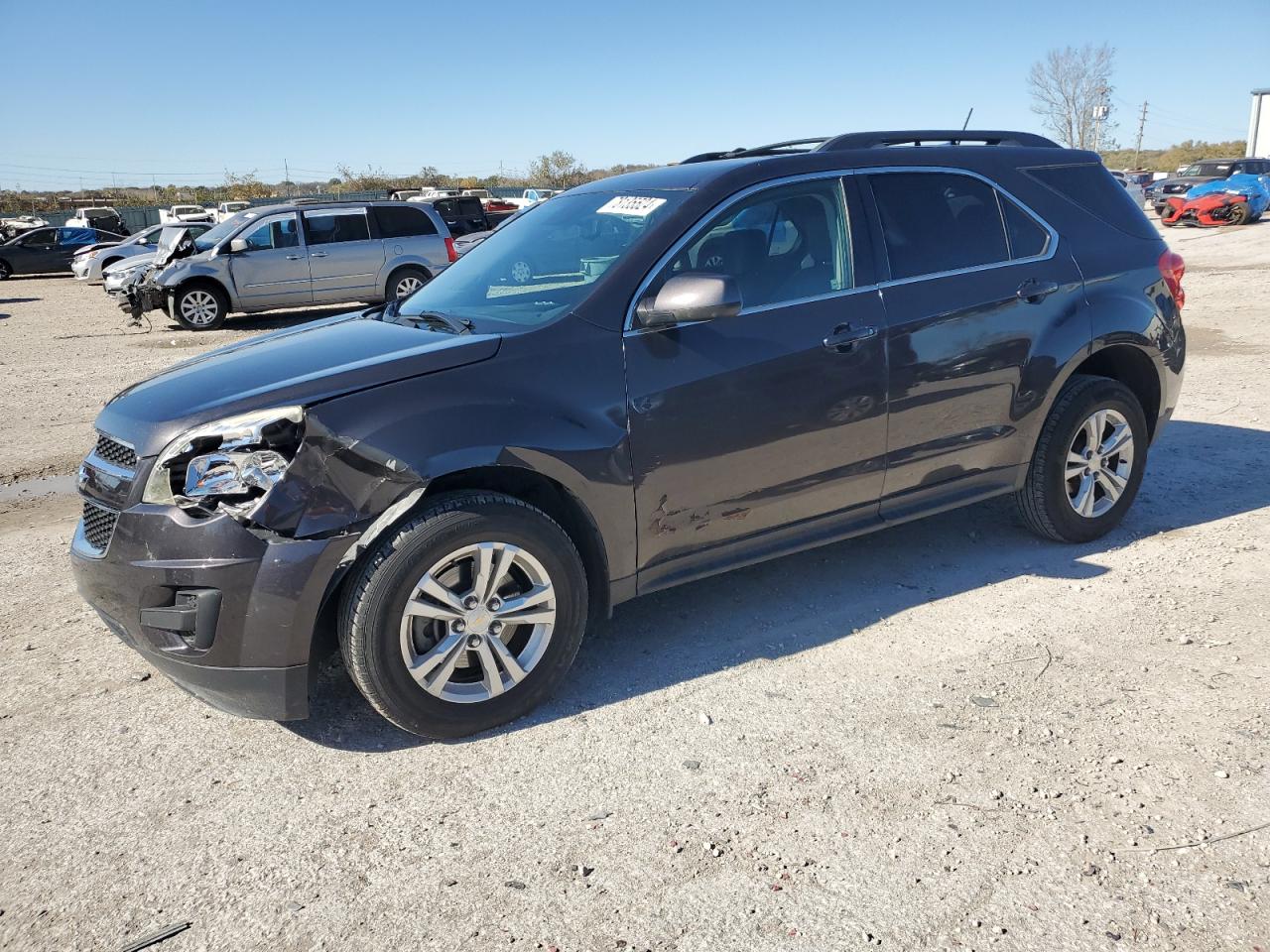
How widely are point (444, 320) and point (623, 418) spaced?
0.91 m

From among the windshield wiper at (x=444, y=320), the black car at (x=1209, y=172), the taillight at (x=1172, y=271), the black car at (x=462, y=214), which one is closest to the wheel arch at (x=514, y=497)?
the windshield wiper at (x=444, y=320)

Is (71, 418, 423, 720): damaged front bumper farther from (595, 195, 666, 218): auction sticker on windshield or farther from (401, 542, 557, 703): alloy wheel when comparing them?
(595, 195, 666, 218): auction sticker on windshield

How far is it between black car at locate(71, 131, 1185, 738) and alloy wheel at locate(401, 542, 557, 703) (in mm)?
11

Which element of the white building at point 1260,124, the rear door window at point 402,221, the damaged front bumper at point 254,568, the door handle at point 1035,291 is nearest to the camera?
the damaged front bumper at point 254,568

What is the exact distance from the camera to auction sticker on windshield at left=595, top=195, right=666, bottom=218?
387cm

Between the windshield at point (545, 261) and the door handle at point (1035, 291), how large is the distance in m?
1.68

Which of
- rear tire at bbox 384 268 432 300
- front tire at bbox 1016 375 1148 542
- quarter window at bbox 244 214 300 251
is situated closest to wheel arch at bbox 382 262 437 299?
rear tire at bbox 384 268 432 300

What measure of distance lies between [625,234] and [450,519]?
139cm

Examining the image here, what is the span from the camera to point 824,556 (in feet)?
16.1

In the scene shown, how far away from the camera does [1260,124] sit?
2355 inches

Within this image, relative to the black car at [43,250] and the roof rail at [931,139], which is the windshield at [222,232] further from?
the black car at [43,250]

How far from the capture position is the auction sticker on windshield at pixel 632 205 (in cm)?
387

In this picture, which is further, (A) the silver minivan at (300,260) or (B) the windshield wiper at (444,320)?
(A) the silver minivan at (300,260)

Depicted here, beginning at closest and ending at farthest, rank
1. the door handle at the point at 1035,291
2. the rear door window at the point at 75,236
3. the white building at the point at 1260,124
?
the door handle at the point at 1035,291
the rear door window at the point at 75,236
the white building at the point at 1260,124
